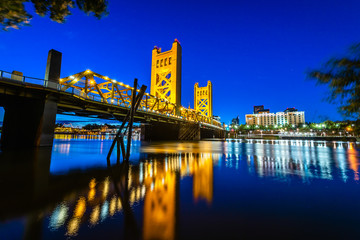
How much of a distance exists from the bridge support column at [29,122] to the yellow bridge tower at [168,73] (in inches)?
1444

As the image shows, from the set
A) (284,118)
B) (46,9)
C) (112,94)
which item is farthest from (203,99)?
(284,118)

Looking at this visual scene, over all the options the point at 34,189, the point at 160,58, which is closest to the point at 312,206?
the point at 34,189

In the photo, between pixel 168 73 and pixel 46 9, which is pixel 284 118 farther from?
pixel 46 9

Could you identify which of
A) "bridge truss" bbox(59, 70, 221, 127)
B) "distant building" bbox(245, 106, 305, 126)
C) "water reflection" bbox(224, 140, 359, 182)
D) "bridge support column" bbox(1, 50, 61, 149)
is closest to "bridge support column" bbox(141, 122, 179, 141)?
"bridge truss" bbox(59, 70, 221, 127)

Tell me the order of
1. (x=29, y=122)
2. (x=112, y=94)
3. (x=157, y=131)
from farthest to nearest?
(x=157, y=131), (x=112, y=94), (x=29, y=122)

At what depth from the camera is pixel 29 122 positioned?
1617 cm

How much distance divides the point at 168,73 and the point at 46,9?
5482cm

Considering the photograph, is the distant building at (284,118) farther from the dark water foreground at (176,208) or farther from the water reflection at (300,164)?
the dark water foreground at (176,208)

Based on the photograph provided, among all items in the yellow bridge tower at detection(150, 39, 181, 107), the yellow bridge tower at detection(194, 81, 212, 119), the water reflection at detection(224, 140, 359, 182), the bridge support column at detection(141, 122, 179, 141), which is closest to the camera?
the water reflection at detection(224, 140, 359, 182)

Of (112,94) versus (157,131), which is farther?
(157,131)

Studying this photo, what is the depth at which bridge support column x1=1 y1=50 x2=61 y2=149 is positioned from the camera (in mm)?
15961

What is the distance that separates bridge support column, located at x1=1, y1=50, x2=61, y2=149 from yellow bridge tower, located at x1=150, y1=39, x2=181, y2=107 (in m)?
36.7

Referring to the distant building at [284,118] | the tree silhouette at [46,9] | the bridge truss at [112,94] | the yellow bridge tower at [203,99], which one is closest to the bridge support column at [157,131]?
the bridge truss at [112,94]

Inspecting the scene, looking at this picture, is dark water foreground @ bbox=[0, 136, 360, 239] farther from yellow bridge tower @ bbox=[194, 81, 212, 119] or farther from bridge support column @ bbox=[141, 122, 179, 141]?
yellow bridge tower @ bbox=[194, 81, 212, 119]
